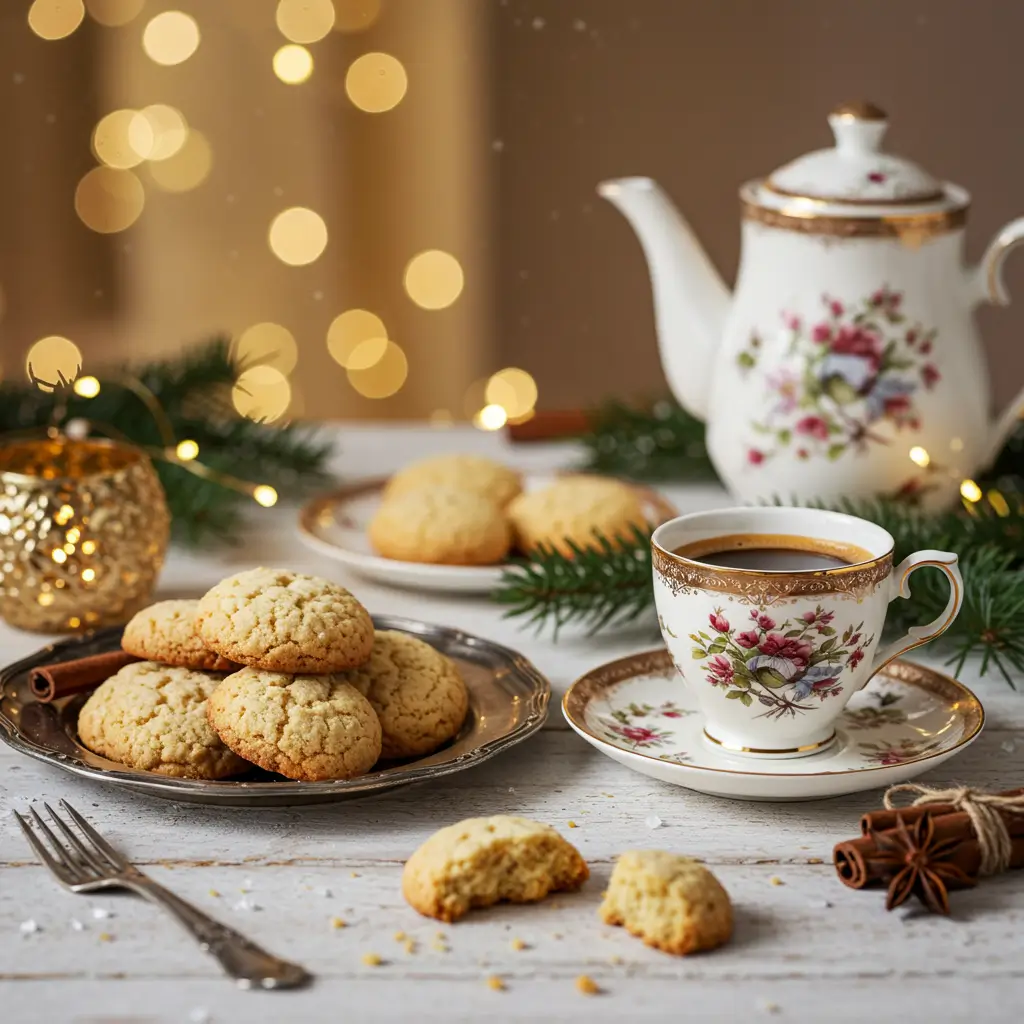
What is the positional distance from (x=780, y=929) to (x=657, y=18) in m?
1.74

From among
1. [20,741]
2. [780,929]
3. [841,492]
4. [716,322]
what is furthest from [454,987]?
[716,322]

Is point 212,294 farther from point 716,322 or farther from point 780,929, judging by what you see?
point 780,929

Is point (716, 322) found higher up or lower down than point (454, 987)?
higher up

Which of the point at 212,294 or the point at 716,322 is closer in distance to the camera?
the point at 716,322

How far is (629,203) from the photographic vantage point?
1.09m

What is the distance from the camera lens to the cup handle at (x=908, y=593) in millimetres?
709

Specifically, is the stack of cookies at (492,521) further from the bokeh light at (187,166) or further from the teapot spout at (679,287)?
the bokeh light at (187,166)

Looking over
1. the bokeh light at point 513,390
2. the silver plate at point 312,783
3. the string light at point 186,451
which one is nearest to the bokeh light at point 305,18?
the bokeh light at point 513,390

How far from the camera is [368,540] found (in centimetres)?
108

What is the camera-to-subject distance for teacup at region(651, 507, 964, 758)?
67 cm

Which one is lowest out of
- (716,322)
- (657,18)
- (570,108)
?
(716,322)

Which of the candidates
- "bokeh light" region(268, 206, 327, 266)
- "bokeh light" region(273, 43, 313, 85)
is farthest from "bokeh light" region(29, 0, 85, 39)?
"bokeh light" region(268, 206, 327, 266)

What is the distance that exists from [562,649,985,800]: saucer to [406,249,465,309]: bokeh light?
1717 millimetres

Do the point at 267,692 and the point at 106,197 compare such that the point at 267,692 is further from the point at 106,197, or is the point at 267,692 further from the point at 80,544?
the point at 106,197
